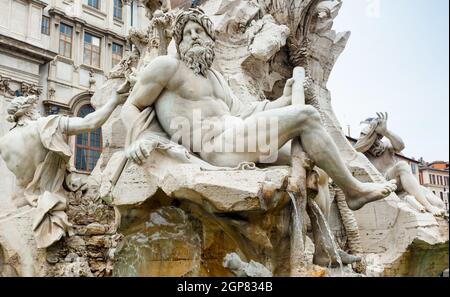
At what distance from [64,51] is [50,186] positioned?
1628cm

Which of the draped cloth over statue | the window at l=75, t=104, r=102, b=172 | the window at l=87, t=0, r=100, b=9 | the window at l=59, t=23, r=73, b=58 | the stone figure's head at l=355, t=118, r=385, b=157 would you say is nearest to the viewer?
Answer: the draped cloth over statue

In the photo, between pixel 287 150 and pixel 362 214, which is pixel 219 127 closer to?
pixel 287 150

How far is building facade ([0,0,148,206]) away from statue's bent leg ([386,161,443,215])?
1159 centimetres

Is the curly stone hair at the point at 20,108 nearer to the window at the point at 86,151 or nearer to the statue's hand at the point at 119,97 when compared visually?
the statue's hand at the point at 119,97

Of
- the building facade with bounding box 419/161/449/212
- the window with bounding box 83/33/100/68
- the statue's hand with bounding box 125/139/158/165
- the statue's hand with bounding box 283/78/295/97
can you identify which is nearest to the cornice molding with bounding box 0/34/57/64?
the window with bounding box 83/33/100/68

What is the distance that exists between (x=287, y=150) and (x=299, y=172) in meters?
0.37

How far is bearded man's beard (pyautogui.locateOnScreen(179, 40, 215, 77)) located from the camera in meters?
3.86

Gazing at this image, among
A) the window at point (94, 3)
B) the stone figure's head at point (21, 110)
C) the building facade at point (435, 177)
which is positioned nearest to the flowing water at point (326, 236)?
the stone figure's head at point (21, 110)

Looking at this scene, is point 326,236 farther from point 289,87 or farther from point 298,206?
point 289,87

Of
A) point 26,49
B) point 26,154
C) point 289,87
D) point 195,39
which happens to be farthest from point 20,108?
point 26,49

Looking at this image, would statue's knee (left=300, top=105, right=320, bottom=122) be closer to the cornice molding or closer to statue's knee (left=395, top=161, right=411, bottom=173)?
statue's knee (left=395, top=161, right=411, bottom=173)

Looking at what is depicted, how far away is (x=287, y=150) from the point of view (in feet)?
12.6
